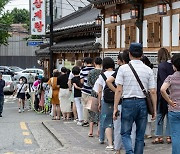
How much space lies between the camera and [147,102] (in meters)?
8.05

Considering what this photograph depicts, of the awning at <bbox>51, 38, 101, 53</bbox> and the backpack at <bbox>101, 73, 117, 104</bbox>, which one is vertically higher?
the awning at <bbox>51, 38, 101, 53</bbox>

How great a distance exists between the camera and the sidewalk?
10.0 meters

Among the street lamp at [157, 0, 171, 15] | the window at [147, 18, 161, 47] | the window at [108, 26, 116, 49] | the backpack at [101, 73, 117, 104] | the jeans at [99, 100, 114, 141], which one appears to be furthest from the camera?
the window at [108, 26, 116, 49]

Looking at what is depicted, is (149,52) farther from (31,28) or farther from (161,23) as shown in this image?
(31,28)

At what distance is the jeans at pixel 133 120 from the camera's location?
26.2ft

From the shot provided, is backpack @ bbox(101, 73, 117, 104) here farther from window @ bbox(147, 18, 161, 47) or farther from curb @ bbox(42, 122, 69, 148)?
window @ bbox(147, 18, 161, 47)

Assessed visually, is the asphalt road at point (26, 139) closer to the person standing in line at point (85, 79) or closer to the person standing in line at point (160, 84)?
the person standing in line at point (85, 79)

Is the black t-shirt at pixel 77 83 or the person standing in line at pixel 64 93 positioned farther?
the person standing in line at pixel 64 93

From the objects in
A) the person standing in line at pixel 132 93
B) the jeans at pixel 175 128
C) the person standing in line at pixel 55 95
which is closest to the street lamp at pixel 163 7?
the person standing in line at pixel 55 95

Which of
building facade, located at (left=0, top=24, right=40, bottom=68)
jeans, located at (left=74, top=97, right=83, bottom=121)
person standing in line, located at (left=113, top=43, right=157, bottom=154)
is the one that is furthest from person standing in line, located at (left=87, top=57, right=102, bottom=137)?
building facade, located at (left=0, top=24, right=40, bottom=68)

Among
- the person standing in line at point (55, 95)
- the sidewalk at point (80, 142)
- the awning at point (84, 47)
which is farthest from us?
the awning at point (84, 47)

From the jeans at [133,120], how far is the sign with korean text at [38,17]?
2292 cm

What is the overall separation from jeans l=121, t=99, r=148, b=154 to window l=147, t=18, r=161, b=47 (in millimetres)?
7103

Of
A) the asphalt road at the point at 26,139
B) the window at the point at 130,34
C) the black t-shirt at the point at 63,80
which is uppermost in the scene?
the window at the point at 130,34
